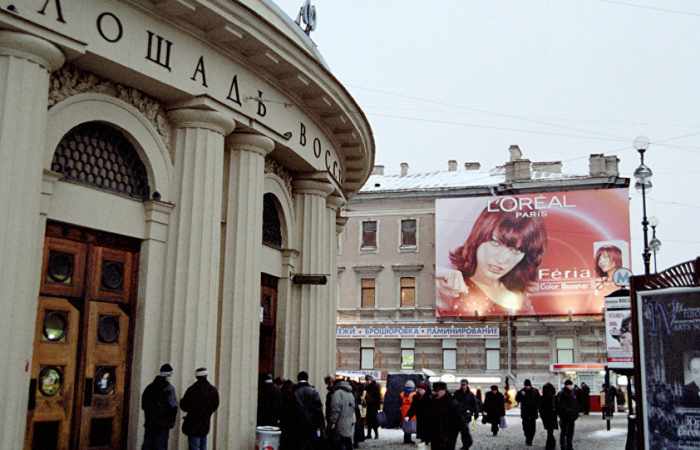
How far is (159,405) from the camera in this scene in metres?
11.5

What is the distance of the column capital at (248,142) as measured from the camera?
48.0 feet

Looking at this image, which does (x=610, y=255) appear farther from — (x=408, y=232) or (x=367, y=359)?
(x=367, y=359)

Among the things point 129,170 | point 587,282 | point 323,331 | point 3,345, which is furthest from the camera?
point 587,282

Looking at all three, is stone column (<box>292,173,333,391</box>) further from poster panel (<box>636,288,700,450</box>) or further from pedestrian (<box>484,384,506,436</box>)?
poster panel (<box>636,288,700,450</box>)

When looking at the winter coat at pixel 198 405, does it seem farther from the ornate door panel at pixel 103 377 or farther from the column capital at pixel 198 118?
the column capital at pixel 198 118

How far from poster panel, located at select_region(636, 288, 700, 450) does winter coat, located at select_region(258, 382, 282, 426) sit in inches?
261

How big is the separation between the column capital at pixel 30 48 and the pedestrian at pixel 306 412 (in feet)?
21.5

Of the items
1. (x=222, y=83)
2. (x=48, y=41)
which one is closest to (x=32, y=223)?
(x=48, y=41)

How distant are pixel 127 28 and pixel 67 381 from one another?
498cm

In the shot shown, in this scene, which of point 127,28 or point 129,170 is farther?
point 129,170

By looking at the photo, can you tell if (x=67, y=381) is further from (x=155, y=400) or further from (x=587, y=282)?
(x=587, y=282)

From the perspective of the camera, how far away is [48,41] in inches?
416

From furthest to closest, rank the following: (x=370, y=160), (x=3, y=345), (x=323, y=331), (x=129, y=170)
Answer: (x=370, y=160), (x=323, y=331), (x=129, y=170), (x=3, y=345)

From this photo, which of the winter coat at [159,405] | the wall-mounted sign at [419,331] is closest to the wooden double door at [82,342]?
the winter coat at [159,405]
